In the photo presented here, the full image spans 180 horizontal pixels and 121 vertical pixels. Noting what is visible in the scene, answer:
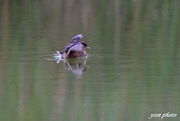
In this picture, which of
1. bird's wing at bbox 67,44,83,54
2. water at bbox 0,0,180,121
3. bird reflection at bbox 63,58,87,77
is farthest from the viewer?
bird's wing at bbox 67,44,83,54

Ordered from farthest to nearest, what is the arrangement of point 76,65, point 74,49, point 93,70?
1. point 74,49
2. point 76,65
3. point 93,70

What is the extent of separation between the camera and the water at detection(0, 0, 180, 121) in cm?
557

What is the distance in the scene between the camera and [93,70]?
7.42 m

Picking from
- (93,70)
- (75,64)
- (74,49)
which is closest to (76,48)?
(74,49)

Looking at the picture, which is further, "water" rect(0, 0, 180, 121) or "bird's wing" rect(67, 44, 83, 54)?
"bird's wing" rect(67, 44, 83, 54)

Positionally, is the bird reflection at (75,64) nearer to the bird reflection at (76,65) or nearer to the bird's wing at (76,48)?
the bird reflection at (76,65)

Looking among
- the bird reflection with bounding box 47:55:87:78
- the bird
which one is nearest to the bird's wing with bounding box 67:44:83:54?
the bird

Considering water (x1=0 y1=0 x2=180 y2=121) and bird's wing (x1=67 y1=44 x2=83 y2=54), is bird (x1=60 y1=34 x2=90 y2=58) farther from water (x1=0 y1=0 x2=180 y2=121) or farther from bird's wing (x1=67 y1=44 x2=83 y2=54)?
water (x1=0 y1=0 x2=180 y2=121)

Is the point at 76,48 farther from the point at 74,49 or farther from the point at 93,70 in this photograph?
the point at 93,70

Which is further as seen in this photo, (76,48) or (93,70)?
(76,48)

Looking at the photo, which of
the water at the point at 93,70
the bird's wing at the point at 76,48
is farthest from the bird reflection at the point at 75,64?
the bird's wing at the point at 76,48

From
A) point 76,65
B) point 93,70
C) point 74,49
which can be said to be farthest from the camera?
point 74,49

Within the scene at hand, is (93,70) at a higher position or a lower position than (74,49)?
lower

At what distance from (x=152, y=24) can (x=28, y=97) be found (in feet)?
22.1
